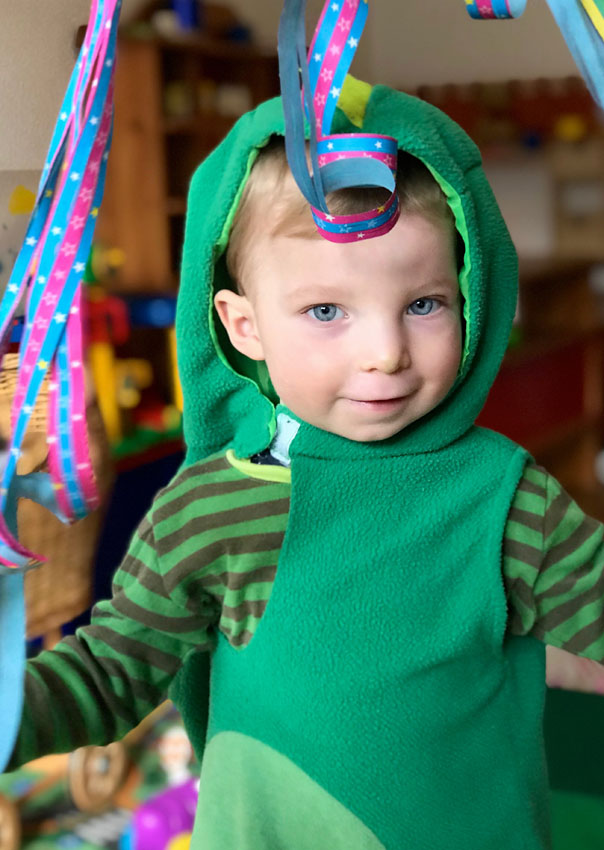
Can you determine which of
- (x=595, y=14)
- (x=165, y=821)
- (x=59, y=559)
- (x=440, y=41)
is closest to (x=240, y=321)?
(x=595, y=14)

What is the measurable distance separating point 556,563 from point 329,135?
0.91 feet

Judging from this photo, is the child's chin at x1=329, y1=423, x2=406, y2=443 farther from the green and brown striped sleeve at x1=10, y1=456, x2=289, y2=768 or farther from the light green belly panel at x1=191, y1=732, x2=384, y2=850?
the light green belly panel at x1=191, y1=732, x2=384, y2=850

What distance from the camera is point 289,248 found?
1.72 ft

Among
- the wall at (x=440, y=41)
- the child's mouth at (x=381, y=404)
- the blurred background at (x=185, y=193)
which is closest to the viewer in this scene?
the child's mouth at (x=381, y=404)

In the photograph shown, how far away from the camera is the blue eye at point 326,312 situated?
1.72 ft

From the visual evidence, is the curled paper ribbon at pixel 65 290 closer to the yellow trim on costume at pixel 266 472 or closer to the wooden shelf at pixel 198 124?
the yellow trim on costume at pixel 266 472

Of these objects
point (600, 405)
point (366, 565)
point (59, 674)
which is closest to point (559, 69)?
point (366, 565)

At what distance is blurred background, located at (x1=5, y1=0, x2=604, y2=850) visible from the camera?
2.17ft

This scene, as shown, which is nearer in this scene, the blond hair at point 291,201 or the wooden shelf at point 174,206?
the blond hair at point 291,201

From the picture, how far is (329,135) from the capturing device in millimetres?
483

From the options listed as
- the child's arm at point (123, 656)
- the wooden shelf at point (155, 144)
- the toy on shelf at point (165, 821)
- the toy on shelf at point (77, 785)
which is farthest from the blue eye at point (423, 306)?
the wooden shelf at point (155, 144)

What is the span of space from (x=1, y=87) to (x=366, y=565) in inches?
14.6

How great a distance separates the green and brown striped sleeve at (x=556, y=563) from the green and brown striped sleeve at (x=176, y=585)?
0.46 ft

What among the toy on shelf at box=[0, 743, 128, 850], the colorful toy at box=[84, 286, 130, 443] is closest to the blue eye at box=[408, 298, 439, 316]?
the toy on shelf at box=[0, 743, 128, 850]
